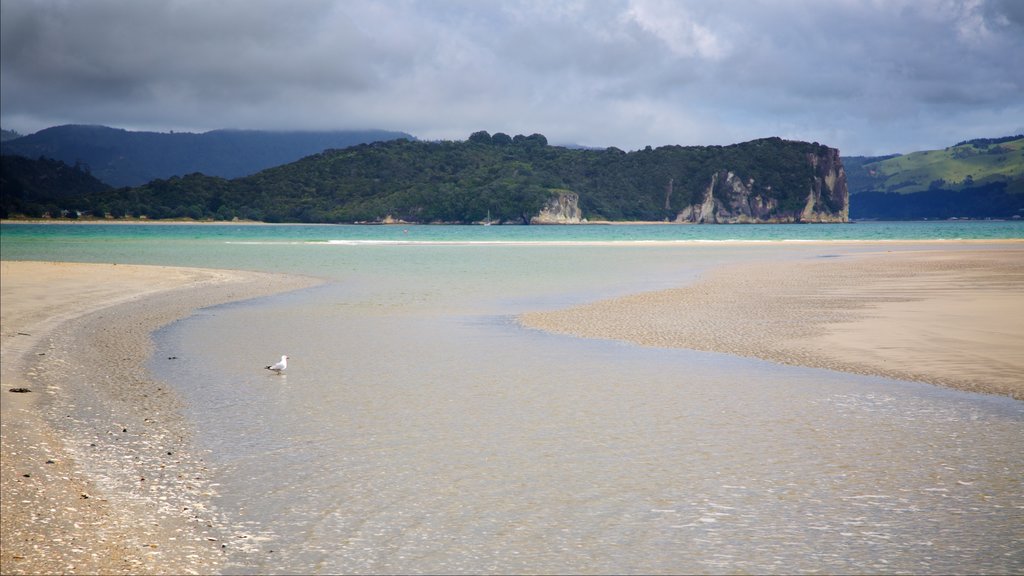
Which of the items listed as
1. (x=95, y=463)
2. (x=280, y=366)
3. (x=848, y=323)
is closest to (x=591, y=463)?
(x=95, y=463)

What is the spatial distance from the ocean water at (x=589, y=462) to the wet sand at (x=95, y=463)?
35 cm

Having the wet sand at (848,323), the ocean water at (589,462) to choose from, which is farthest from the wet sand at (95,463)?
the wet sand at (848,323)

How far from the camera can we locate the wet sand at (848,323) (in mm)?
14672

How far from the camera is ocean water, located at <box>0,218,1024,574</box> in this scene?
6461 millimetres

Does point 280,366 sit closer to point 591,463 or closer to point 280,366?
point 280,366

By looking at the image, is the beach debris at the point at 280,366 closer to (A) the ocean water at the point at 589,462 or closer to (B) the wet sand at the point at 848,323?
(A) the ocean water at the point at 589,462

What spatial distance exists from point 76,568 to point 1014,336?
1742 centimetres

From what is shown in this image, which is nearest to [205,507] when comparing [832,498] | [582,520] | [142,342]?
[582,520]

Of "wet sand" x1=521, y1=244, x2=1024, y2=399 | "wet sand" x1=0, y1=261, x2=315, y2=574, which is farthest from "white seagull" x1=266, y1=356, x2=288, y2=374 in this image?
"wet sand" x1=521, y1=244, x2=1024, y2=399

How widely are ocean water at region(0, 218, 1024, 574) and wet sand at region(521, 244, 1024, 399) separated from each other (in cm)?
132

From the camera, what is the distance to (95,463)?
8711 mm

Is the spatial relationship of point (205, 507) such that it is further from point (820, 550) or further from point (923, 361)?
point (923, 361)

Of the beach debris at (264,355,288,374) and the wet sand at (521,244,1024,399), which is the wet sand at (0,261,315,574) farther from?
the wet sand at (521,244,1024,399)

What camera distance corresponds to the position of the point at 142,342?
695 inches
